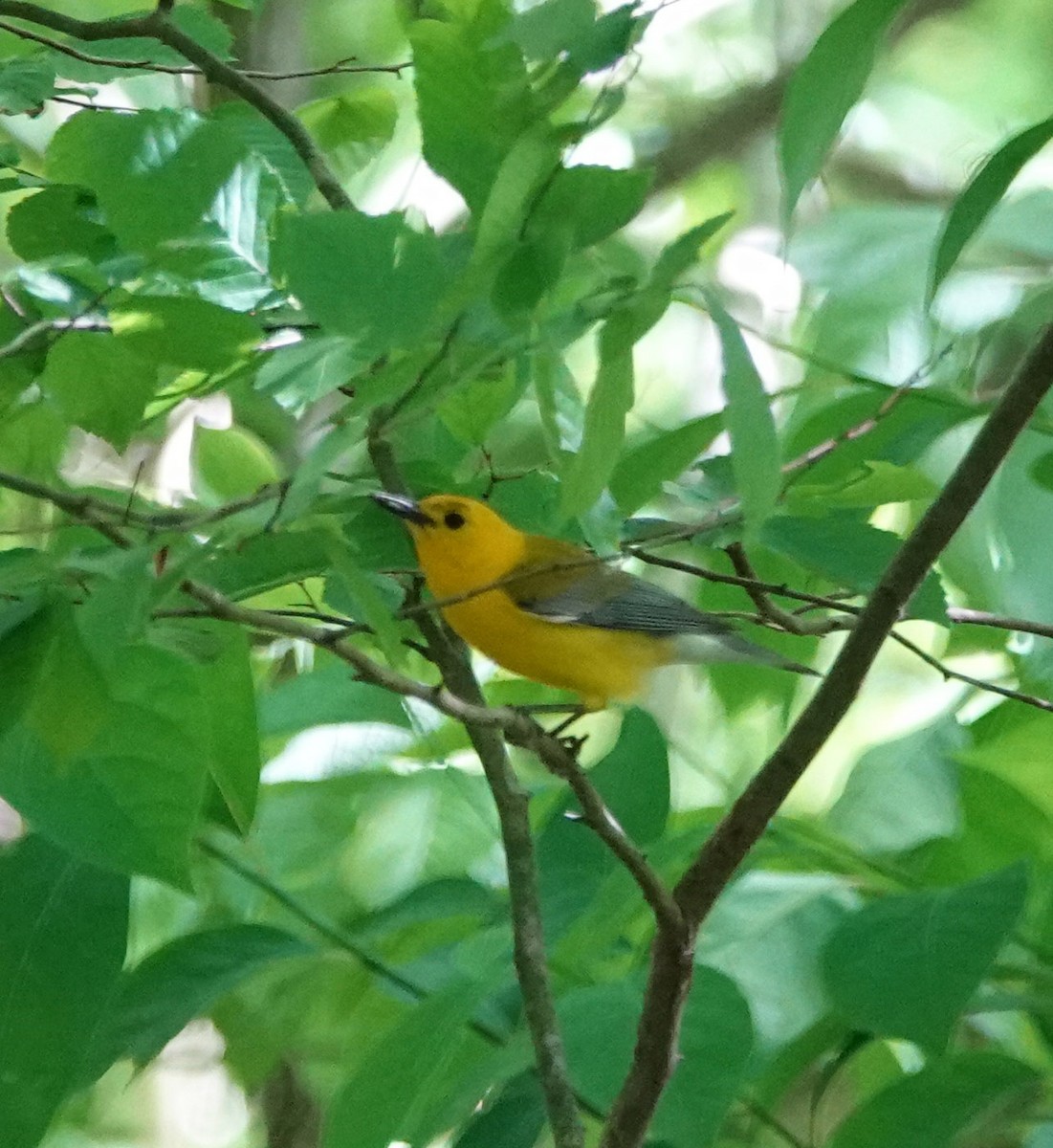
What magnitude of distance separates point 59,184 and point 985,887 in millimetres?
867

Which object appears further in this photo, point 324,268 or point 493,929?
point 493,929

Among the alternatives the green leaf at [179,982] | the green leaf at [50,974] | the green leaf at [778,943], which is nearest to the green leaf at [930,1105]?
the green leaf at [778,943]

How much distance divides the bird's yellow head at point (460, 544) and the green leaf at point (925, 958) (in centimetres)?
63

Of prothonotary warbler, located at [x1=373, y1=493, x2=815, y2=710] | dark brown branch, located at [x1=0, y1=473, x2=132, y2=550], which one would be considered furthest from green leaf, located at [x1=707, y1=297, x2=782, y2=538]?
prothonotary warbler, located at [x1=373, y1=493, x2=815, y2=710]

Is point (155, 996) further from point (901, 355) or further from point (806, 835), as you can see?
point (901, 355)

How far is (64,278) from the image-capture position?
0.98 metres

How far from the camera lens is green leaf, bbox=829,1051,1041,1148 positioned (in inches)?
42.7

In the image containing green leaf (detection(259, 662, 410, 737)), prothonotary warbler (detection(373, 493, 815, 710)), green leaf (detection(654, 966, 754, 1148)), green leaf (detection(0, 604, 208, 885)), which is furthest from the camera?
prothonotary warbler (detection(373, 493, 815, 710))

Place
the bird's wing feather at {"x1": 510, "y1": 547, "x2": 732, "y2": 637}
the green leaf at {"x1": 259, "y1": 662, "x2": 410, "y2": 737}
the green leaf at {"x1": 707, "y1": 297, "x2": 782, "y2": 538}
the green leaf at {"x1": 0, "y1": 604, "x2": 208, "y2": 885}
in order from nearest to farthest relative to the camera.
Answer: the green leaf at {"x1": 707, "y1": 297, "x2": 782, "y2": 538} < the green leaf at {"x1": 0, "y1": 604, "x2": 208, "y2": 885} < the green leaf at {"x1": 259, "y1": 662, "x2": 410, "y2": 737} < the bird's wing feather at {"x1": 510, "y1": 547, "x2": 732, "y2": 637}

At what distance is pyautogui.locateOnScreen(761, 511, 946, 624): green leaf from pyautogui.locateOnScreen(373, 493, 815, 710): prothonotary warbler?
2.48ft

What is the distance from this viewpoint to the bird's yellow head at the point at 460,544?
5.59 ft

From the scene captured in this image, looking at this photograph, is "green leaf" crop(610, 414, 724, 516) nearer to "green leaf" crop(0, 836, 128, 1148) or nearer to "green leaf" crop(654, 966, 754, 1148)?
"green leaf" crop(654, 966, 754, 1148)

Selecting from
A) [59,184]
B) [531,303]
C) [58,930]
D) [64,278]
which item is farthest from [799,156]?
[58,930]

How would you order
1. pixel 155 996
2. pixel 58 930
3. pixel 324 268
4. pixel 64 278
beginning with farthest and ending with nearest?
pixel 155 996, pixel 58 930, pixel 64 278, pixel 324 268
